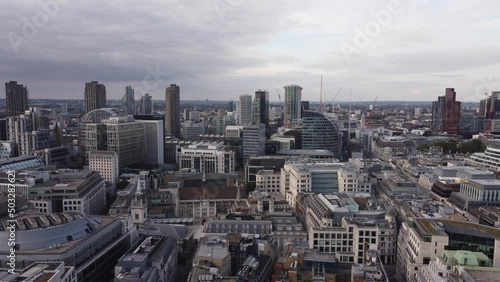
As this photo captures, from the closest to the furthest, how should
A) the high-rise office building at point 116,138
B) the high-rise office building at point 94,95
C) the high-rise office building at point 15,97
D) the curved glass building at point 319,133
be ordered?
the high-rise office building at point 116,138 < the curved glass building at point 319,133 < the high-rise office building at point 15,97 < the high-rise office building at point 94,95

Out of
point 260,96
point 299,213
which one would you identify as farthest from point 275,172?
point 260,96

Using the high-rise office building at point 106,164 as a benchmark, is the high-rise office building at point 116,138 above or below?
above

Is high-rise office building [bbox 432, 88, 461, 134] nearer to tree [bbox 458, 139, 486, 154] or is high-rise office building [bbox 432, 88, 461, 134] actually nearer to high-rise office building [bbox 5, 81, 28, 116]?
tree [bbox 458, 139, 486, 154]

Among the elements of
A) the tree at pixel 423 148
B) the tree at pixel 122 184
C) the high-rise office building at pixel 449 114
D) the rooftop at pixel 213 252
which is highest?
the high-rise office building at pixel 449 114

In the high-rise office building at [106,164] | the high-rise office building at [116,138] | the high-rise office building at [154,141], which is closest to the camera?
the high-rise office building at [106,164]

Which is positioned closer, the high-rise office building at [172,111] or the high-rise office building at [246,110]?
the high-rise office building at [172,111]

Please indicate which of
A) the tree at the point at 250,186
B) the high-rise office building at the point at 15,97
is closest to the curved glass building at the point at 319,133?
the tree at the point at 250,186

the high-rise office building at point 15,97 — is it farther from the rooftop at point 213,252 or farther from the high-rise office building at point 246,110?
the rooftop at point 213,252

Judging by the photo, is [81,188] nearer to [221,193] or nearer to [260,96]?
[221,193]
